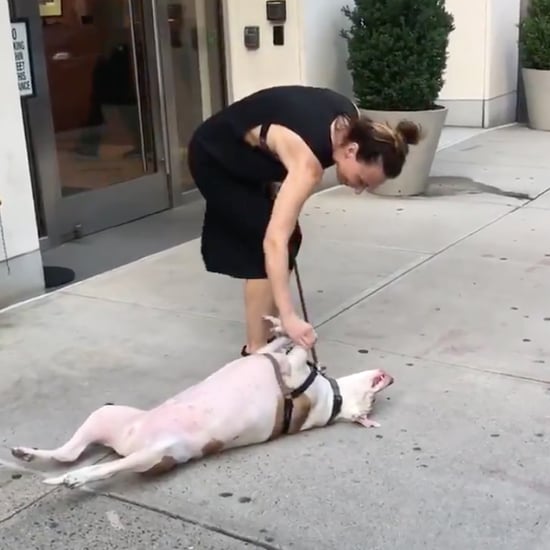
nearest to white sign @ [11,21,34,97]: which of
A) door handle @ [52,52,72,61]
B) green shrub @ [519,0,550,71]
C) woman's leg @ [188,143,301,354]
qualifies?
door handle @ [52,52,72,61]

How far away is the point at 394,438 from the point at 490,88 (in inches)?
288

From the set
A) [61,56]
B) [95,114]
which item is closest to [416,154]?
[95,114]

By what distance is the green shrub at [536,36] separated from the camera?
→ 927cm

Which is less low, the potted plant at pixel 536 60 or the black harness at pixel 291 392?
the potted plant at pixel 536 60

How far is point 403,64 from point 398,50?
11 cm

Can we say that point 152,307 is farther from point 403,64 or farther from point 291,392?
point 403,64

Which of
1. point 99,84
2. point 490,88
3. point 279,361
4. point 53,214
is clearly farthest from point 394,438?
point 490,88

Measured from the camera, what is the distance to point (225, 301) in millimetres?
4719

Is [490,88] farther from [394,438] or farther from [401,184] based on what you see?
[394,438]

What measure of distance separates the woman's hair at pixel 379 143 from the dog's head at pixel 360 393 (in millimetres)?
766

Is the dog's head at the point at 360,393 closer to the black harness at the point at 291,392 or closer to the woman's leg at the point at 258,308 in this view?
the black harness at the point at 291,392

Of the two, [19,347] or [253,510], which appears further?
[19,347]

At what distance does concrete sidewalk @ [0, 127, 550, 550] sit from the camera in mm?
→ 2766

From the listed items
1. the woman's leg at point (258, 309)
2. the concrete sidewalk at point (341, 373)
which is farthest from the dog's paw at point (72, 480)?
the woman's leg at point (258, 309)
